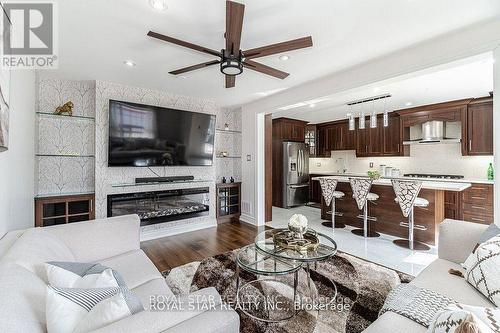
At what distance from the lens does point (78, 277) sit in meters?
1.06

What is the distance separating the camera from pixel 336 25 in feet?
6.70

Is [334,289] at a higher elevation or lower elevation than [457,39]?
lower

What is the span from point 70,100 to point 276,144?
4562mm

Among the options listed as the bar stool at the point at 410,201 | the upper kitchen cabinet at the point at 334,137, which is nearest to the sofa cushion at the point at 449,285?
the bar stool at the point at 410,201

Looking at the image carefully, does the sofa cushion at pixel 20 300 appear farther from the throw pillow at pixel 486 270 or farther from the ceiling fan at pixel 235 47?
the throw pillow at pixel 486 270

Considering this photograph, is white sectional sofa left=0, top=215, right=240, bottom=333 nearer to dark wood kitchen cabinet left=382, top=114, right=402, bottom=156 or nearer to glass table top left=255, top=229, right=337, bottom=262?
glass table top left=255, top=229, right=337, bottom=262

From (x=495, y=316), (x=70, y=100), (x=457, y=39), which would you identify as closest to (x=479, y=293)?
(x=495, y=316)

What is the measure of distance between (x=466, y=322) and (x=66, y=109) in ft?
14.7

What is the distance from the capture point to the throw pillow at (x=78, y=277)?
1.00m

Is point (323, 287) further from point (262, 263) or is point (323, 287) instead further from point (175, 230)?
point (175, 230)

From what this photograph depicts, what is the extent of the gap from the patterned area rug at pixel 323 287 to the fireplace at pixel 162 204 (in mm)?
1384

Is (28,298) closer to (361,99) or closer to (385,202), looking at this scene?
(385,202)

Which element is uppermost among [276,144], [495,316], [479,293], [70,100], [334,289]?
[70,100]

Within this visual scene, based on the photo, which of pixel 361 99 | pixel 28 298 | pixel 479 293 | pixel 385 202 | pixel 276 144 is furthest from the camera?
pixel 276 144
